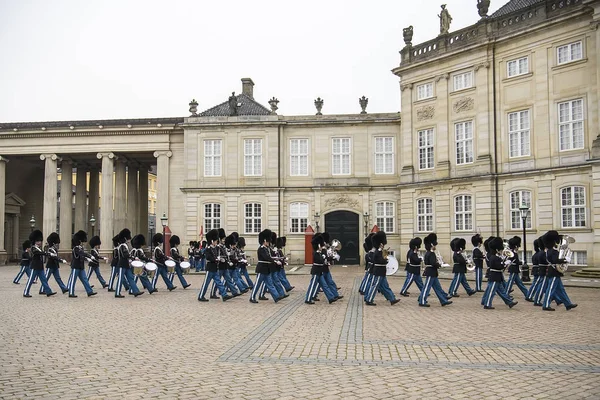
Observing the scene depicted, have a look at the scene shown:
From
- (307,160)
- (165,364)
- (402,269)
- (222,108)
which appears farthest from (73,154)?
(165,364)

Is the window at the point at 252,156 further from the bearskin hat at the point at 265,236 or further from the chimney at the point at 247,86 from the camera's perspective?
the bearskin hat at the point at 265,236

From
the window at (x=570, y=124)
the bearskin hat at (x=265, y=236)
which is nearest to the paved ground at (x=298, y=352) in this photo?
the bearskin hat at (x=265, y=236)

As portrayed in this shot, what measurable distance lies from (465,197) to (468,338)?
23.0 metres

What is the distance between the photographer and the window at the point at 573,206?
28484mm

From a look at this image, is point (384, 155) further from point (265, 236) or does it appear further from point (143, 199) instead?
point (265, 236)

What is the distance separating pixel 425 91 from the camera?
35.7 meters

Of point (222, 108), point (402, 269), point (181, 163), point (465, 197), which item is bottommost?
point (402, 269)

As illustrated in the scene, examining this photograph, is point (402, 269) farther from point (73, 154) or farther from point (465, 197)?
point (73, 154)

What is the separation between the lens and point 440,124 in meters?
34.7

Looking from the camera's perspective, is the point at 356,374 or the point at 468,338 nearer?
the point at 356,374

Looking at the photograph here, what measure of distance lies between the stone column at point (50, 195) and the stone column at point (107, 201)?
3.59 meters

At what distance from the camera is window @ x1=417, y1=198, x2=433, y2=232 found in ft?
116

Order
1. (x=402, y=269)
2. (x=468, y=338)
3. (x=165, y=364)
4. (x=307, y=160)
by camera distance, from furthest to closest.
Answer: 1. (x=307, y=160)
2. (x=402, y=269)
3. (x=468, y=338)
4. (x=165, y=364)

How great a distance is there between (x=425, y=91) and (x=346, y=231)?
9992mm
